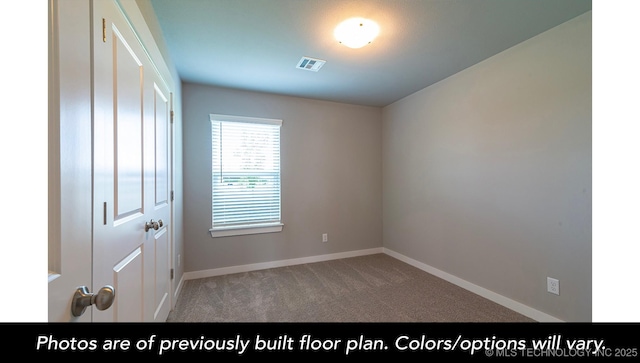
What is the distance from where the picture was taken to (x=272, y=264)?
315cm

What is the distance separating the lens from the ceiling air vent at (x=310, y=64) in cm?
229

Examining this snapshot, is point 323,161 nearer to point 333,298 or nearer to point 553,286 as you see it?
point 333,298

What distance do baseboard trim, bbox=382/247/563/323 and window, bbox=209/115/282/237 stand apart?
202 centimetres

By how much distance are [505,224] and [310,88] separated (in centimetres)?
266

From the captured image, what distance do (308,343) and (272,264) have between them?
93.5 inches

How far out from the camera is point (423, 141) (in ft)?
10.1

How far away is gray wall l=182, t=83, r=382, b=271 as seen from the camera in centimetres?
282

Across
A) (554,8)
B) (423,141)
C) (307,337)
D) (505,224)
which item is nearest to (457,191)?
(505,224)

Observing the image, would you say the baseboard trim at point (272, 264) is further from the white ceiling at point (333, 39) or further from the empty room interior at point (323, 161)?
the white ceiling at point (333, 39)

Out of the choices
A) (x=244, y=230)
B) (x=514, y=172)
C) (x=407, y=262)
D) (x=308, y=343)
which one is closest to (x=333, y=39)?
(x=514, y=172)

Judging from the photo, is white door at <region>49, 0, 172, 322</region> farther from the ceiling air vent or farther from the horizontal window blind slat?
the horizontal window blind slat

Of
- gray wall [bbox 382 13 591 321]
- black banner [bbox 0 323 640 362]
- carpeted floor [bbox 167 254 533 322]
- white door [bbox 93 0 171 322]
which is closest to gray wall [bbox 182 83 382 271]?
carpeted floor [bbox 167 254 533 322]

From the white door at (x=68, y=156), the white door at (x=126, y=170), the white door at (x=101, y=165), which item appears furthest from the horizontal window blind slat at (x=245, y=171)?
the white door at (x=68, y=156)

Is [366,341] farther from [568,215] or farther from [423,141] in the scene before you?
[423,141]
